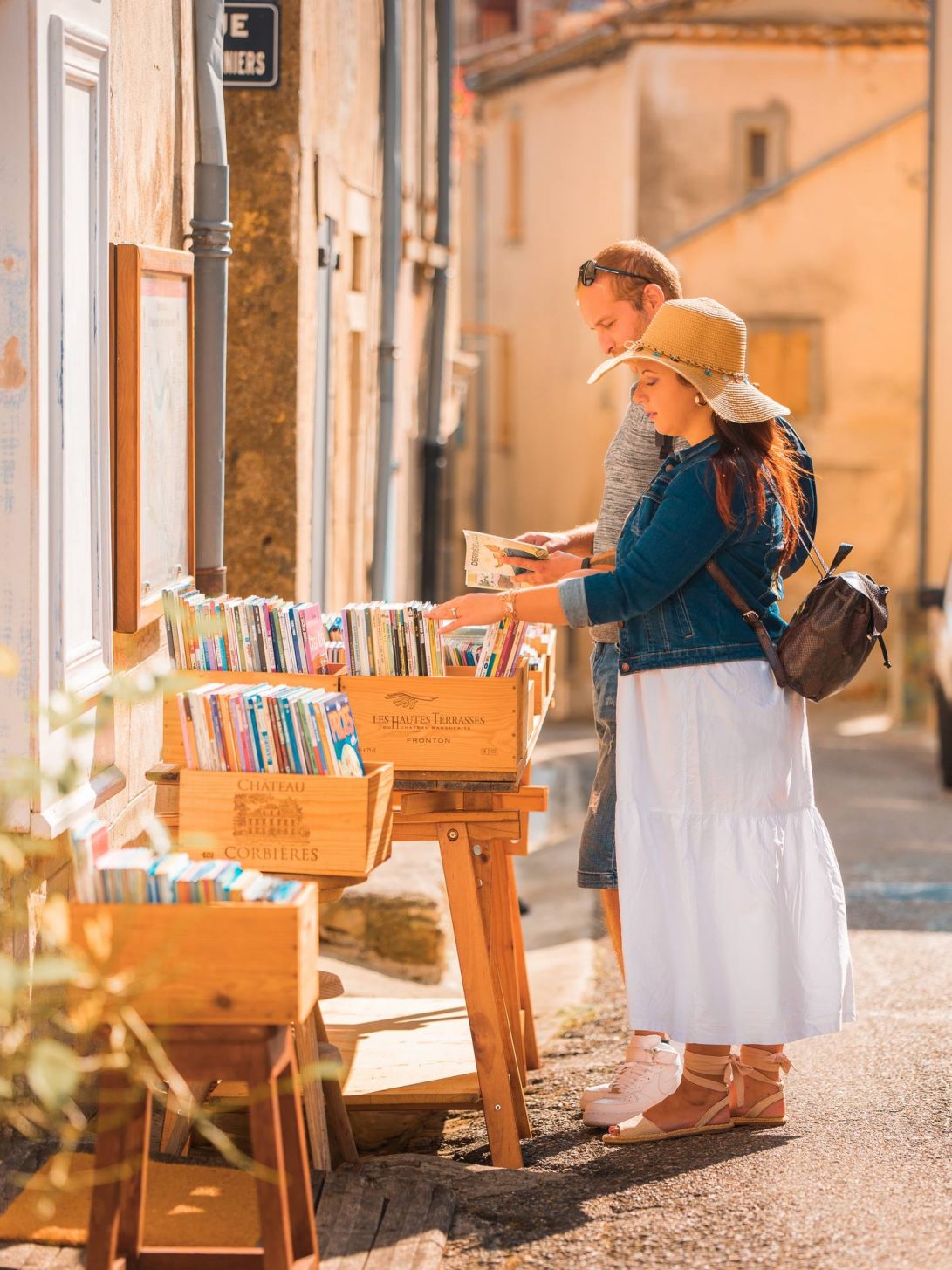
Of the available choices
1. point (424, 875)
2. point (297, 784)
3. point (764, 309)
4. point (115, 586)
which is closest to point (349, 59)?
point (424, 875)

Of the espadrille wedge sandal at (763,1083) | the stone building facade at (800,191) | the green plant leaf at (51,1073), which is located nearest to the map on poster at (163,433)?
the espadrille wedge sandal at (763,1083)

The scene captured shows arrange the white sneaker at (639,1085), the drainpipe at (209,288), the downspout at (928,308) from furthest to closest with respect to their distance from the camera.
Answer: the downspout at (928,308) < the drainpipe at (209,288) < the white sneaker at (639,1085)

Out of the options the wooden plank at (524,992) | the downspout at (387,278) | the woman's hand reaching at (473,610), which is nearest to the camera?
the woman's hand reaching at (473,610)

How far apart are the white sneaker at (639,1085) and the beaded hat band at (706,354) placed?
1586 millimetres

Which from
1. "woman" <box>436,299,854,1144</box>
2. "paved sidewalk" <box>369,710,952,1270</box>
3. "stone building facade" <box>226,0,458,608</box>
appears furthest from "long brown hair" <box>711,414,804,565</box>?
"stone building facade" <box>226,0,458,608</box>

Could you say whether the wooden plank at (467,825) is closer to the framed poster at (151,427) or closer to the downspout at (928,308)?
the framed poster at (151,427)

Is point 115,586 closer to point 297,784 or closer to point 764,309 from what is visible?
point 297,784

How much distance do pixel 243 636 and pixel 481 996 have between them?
101cm

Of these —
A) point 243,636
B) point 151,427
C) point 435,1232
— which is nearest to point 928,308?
point 151,427

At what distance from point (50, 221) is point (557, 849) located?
7.80m

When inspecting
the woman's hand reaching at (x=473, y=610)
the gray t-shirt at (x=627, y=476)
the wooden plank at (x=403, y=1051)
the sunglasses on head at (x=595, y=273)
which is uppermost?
the sunglasses on head at (x=595, y=273)

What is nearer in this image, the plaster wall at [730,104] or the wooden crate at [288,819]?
the wooden crate at [288,819]

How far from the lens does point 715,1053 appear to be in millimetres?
4477

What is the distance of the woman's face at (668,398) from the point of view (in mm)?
4320
